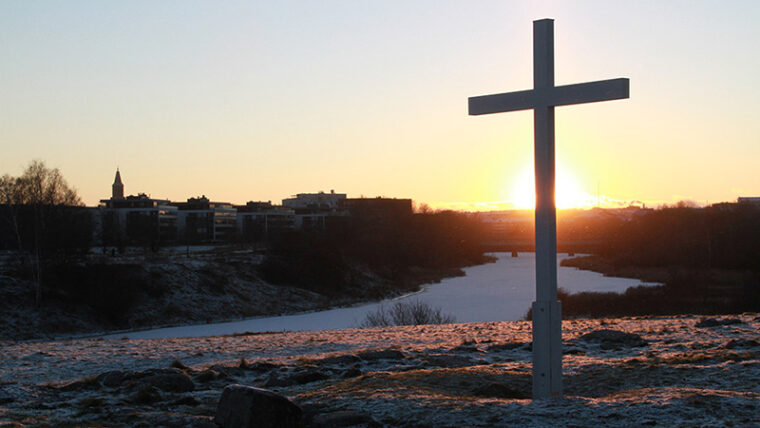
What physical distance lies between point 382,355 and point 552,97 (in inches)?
278

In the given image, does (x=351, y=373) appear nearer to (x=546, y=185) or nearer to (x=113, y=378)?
(x=113, y=378)

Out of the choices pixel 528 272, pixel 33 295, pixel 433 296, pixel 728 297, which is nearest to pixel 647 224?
pixel 528 272

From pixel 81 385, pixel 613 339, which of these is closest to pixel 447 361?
pixel 613 339

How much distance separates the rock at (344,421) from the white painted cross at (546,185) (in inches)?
93.3

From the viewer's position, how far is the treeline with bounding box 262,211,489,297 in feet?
241

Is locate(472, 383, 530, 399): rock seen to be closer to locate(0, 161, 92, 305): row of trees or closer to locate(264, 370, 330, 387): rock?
locate(264, 370, 330, 387): rock

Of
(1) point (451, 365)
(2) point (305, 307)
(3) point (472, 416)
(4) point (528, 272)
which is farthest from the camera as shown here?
(4) point (528, 272)

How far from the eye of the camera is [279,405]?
862 cm

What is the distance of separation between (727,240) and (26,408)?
79.8m

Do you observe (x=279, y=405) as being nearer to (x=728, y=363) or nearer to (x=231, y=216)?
(x=728, y=363)

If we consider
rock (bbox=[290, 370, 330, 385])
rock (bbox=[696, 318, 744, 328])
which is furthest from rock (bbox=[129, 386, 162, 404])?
rock (bbox=[696, 318, 744, 328])

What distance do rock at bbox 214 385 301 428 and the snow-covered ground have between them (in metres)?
0.46

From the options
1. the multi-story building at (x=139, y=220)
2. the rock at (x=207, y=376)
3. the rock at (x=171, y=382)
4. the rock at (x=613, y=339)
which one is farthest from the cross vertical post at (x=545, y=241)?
the multi-story building at (x=139, y=220)

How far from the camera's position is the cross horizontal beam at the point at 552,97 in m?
9.39
